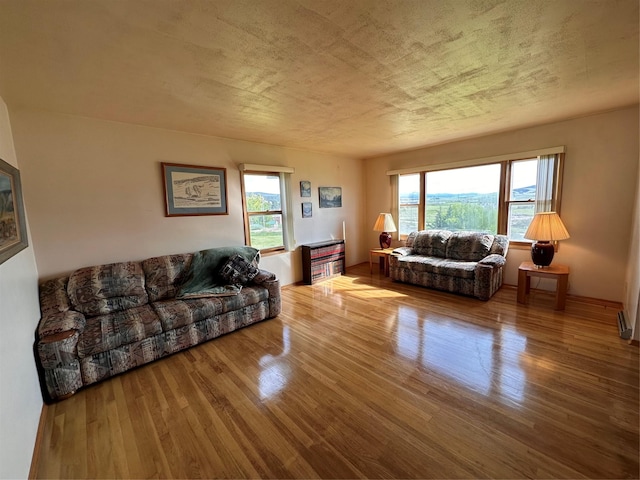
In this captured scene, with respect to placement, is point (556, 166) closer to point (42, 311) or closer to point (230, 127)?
point (230, 127)

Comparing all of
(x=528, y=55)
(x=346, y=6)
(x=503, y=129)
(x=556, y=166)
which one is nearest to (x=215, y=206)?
(x=346, y=6)

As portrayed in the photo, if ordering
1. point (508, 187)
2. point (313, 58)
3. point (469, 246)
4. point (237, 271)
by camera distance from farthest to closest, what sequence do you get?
point (469, 246) < point (508, 187) < point (237, 271) < point (313, 58)

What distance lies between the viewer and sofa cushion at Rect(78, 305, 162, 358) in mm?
2127

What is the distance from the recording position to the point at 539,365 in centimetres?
218

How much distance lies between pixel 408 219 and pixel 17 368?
5.36 m

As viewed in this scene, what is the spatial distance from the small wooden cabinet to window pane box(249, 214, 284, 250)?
0.53 metres

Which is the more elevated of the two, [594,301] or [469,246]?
[469,246]

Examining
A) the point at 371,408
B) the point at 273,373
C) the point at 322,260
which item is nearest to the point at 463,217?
the point at 322,260

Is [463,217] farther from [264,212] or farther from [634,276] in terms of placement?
[264,212]

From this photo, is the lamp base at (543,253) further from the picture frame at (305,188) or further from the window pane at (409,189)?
the picture frame at (305,188)

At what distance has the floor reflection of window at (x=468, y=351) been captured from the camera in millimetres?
2010

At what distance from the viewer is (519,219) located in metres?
4.02

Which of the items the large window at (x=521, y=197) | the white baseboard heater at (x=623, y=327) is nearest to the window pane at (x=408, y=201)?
the large window at (x=521, y=197)

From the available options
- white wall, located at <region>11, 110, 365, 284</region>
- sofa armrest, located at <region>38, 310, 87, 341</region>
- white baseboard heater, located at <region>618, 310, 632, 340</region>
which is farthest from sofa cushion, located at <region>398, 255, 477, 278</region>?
sofa armrest, located at <region>38, 310, 87, 341</region>
